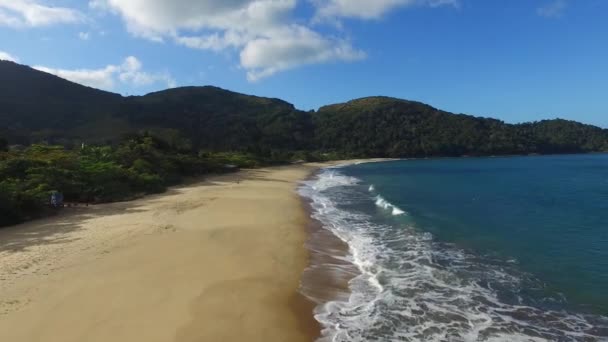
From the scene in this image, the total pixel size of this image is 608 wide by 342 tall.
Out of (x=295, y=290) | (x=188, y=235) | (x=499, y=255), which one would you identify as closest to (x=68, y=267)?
(x=188, y=235)

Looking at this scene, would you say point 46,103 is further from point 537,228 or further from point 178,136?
point 537,228

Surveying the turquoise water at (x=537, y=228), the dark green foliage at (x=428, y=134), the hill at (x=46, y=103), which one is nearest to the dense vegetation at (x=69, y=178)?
the turquoise water at (x=537, y=228)

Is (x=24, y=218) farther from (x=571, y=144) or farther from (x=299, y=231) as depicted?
(x=571, y=144)

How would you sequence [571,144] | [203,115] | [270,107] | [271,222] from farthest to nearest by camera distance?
[270,107] → [571,144] → [203,115] → [271,222]

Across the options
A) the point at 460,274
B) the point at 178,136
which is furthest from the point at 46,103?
the point at 460,274

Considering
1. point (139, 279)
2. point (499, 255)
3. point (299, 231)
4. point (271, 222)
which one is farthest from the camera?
point (271, 222)
